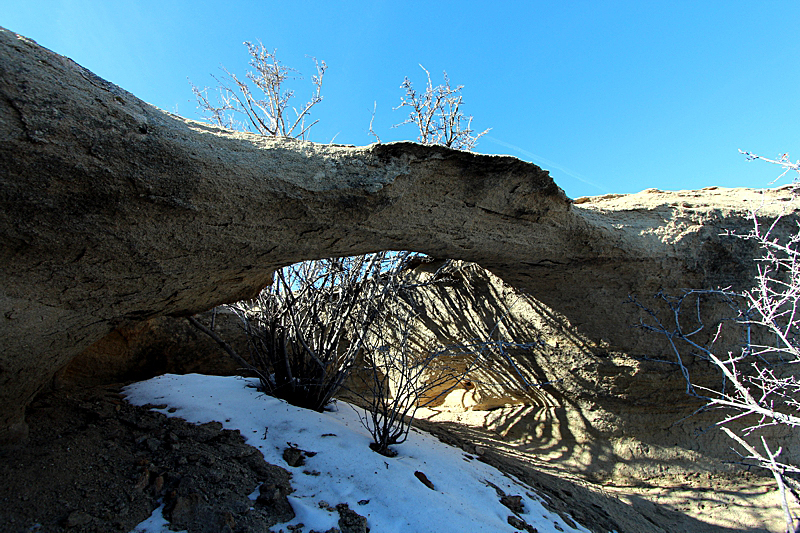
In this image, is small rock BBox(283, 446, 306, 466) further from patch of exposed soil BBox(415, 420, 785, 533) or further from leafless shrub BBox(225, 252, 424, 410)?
patch of exposed soil BBox(415, 420, 785, 533)

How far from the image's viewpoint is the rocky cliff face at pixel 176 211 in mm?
1671

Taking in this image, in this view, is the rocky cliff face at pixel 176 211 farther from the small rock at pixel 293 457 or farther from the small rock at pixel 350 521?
the small rock at pixel 350 521

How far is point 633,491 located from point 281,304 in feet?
12.5

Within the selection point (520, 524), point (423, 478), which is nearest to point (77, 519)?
point (423, 478)

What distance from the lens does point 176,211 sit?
197 cm

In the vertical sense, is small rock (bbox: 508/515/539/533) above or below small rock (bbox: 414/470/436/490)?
below

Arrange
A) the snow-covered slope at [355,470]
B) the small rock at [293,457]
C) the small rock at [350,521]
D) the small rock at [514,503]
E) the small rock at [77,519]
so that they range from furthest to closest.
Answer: the small rock at [514,503] → the small rock at [293,457] → the snow-covered slope at [355,470] → the small rock at [350,521] → the small rock at [77,519]

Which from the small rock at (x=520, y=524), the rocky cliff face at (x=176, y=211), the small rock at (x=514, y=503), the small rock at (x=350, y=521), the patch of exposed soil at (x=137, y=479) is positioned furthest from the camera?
the small rock at (x=514, y=503)

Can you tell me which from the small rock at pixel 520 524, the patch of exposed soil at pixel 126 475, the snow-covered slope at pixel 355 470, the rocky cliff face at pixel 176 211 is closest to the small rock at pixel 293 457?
the snow-covered slope at pixel 355 470

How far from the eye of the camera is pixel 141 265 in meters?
2.09

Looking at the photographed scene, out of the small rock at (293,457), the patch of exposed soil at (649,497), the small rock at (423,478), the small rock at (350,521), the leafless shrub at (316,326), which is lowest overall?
the patch of exposed soil at (649,497)

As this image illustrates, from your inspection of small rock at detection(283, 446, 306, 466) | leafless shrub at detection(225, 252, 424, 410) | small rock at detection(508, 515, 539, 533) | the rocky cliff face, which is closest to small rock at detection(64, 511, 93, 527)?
the rocky cliff face

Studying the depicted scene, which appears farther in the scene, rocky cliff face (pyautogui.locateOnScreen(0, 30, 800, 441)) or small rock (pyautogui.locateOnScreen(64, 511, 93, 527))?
small rock (pyautogui.locateOnScreen(64, 511, 93, 527))

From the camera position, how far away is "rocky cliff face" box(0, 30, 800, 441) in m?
1.67
